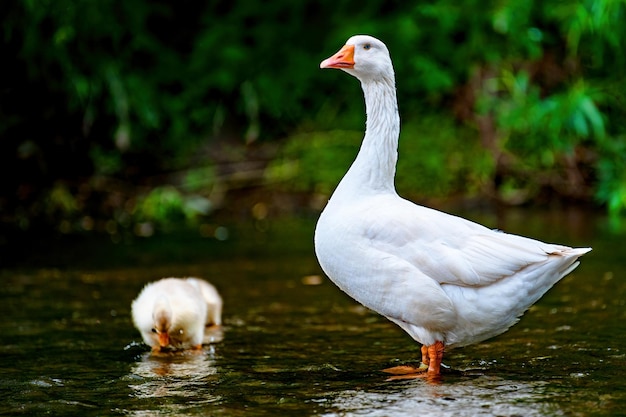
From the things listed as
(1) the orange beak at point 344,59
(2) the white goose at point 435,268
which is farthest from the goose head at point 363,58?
(2) the white goose at point 435,268

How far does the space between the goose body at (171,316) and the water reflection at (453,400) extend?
1457mm

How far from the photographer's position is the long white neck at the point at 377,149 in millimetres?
5004

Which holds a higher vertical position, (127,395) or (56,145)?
(56,145)

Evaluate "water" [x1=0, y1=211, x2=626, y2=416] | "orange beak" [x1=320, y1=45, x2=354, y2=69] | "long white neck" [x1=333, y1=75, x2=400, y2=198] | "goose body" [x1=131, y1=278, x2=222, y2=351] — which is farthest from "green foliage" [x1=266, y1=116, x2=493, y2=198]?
"orange beak" [x1=320, y1=45, x2=354, y2=69]

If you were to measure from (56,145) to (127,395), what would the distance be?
10.2m

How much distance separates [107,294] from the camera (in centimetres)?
762

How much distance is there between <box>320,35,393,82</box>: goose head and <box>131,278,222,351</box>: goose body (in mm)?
1619

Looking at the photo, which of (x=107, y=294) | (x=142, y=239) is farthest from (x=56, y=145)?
(x=107, y=294)

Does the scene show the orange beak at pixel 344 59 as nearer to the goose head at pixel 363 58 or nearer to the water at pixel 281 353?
the goose head at pixel 363 58

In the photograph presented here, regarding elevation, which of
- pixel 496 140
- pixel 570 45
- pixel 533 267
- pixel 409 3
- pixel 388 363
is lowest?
pixel 388 363

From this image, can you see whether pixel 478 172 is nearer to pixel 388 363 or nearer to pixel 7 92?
pixel 7 92

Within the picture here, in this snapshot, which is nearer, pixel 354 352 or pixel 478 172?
pixel 354 352

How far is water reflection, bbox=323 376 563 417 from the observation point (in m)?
3.89

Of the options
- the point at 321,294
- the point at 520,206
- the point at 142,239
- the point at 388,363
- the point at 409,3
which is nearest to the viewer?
the point at 388,363
